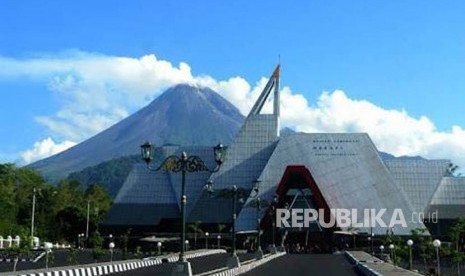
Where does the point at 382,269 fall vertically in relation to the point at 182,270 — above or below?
below

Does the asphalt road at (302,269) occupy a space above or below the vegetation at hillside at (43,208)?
below

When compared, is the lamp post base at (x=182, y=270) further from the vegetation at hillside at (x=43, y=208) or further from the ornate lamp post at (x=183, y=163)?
the vegetation at hillside at (x=43, y=208)

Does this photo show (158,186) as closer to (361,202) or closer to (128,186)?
(128,186)

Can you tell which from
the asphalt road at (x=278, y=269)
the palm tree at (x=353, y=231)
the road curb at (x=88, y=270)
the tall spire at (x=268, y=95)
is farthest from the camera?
the tall spire at (x=268, y=95)

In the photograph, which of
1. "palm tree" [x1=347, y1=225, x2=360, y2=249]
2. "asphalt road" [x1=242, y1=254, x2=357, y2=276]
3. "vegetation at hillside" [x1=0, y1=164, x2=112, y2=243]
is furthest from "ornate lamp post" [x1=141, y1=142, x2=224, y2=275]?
"palm tree" [x1=347, y1=225, x2=360, y2=249]

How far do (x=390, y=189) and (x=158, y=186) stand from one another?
4106cm

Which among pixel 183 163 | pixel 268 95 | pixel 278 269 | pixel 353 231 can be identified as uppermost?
pixel 268 95

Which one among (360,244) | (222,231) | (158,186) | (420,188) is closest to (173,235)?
(222,231)

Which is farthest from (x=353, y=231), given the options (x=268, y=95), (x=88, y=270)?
(x=88, y=270)

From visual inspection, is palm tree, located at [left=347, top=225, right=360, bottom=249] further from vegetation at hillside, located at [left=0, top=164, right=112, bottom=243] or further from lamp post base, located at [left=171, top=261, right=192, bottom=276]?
lamp post base, located at [left=171, top=261, right=192, bottom=276]

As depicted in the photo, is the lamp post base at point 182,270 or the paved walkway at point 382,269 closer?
the lamp post base at point 182,270

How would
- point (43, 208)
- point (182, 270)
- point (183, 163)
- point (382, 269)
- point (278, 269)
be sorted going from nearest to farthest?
1. point (182, 270)
2. point (183, 163)
3. point (382, 269)
4. point (278, 269)
5. point (43, 208)

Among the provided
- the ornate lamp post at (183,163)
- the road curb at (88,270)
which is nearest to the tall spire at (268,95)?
the road curb at (88,270)

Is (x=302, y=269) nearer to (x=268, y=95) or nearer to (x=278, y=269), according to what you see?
(x=278, y=269)
